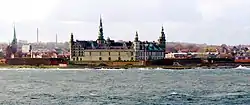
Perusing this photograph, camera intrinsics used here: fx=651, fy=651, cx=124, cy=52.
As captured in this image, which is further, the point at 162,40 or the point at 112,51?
the point at 162,40

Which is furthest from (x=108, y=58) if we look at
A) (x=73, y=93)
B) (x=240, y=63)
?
(x=73, y=93)

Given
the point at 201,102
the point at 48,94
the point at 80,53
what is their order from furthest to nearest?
the point at 80,53 < the point at 48,94 < the point at 201,102

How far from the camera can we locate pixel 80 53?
478 ft

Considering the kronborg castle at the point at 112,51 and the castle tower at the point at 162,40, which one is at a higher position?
the castle tower at the point at 162,40

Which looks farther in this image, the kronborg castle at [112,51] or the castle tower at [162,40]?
the castle tower at [162,40]

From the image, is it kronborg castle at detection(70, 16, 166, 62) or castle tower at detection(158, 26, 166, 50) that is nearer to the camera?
kronborg castle at detection(70, 16, 166, 62)

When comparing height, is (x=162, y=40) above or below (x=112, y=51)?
above

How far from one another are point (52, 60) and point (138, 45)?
19.4 meters

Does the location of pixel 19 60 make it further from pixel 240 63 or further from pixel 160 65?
pixel 240 63

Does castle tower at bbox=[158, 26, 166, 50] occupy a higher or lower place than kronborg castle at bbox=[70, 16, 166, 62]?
higher

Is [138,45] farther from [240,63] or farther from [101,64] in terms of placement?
[240,63]

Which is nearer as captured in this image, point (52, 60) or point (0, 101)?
point (0, 101)

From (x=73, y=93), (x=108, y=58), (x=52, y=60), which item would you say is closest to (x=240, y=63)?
(x=108, y=58)

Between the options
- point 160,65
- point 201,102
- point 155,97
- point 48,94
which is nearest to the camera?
point 201,102
